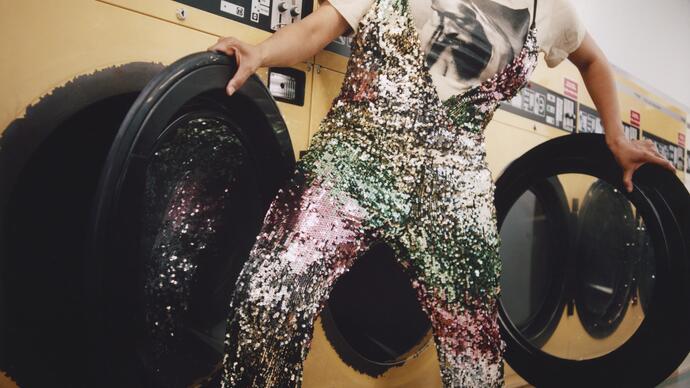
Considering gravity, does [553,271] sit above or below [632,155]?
below

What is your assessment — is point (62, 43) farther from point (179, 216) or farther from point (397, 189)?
point (397, 189)

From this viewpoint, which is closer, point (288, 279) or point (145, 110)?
point (145, 110)

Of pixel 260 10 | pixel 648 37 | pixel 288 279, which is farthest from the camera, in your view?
pixel 648 37

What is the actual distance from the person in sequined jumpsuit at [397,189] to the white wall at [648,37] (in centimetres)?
173

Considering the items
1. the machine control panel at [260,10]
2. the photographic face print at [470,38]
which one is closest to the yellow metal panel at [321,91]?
the machine control panel at [260,10]

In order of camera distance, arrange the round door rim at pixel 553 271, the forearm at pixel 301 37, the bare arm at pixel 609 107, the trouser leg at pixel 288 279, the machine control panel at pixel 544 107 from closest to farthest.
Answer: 1. the trouser leg at pixel 288 279
2. the forearm at pixel 301 37
3. the bare arm at pixel 609 107
4. the machine control panel at pixel 544 107
5. the round door rim at pixel 553 271

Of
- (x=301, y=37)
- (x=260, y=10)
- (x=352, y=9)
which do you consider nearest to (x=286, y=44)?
(x=301, y=37)

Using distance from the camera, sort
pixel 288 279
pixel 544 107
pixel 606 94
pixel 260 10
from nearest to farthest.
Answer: pixel 288 279 < pixel 260 10 < pixel 606 94 < pixel 544 107

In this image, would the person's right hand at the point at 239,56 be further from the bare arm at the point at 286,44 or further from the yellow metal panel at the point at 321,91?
the yellow metal panel at the point at 321,91

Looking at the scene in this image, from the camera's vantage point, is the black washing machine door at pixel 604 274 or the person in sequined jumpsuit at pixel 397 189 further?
the black washing machine door at pixel 604 274

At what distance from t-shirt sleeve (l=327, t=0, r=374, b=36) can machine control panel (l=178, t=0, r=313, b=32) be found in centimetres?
27

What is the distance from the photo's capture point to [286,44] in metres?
0.91

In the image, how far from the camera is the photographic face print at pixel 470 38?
99 centimetres

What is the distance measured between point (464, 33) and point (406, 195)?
38 centimetres
